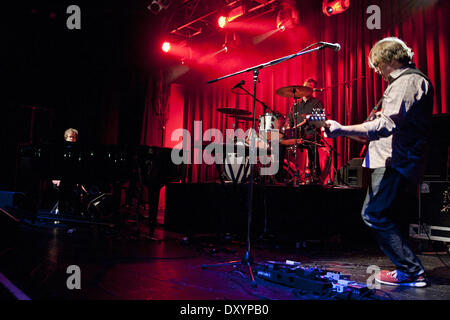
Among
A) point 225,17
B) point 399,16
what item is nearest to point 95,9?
point 225,17

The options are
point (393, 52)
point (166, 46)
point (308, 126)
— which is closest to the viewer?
point (393, 52)

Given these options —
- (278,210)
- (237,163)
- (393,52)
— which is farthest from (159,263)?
(393,52)

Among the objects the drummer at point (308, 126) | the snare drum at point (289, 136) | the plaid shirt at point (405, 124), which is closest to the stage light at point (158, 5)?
the drummer at point (308, 126)

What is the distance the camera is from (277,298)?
6.40ft

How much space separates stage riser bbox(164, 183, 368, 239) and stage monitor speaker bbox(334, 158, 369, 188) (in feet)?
2.38

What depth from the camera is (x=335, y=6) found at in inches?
240

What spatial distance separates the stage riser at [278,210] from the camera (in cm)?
402

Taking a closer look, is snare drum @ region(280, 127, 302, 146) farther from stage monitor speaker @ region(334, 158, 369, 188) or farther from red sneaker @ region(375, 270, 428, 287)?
red sneaker @ region(375, 270, 428, 287)

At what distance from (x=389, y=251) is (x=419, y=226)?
2.03 metres

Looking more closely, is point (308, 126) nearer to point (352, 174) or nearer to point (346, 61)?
point (352, 174)

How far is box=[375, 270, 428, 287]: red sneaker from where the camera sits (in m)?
2.25

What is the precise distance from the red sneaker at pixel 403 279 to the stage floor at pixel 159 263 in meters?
0.05

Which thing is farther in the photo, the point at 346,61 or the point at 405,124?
the point at 346,61

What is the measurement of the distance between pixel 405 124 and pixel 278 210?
2129 mm
